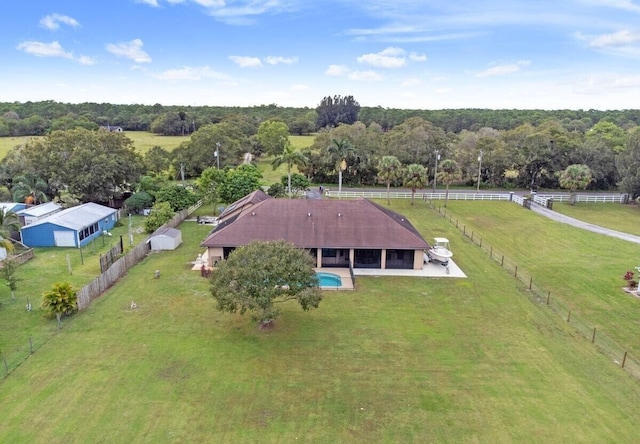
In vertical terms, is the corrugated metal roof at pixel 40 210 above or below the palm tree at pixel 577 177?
below

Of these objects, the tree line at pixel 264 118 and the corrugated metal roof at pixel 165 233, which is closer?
the corrugated metal roof at pixel 165 233

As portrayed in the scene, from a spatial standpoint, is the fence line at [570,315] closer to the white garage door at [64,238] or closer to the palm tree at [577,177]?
the palm tree at [577,177]

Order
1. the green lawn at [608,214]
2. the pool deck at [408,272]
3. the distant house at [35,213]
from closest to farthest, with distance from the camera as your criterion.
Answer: the pool deck at [408,272] → the distant house at [35,213] → the green lawn at [608,214]

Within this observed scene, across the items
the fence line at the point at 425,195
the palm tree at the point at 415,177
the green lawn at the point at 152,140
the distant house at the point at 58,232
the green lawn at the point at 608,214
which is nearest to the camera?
the distant house at the point at 58,232

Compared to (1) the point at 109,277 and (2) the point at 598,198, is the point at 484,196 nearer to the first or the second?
(2) the point at 598,198

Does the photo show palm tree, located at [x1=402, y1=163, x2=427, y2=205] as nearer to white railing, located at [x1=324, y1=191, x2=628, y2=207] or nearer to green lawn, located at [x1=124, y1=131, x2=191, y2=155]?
white railing, located at [x1=324, y1=191, x2=628, y2=207]

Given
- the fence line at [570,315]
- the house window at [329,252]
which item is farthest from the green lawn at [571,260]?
the house window at [329,252]

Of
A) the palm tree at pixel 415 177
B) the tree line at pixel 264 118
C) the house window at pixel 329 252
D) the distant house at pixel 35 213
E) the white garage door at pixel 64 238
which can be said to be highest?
the tree line at pixel 264 118
